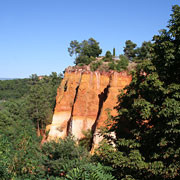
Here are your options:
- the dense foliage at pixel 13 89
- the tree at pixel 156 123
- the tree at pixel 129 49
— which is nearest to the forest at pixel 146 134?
the tree at pixel 156 123

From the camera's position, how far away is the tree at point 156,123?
276 inches

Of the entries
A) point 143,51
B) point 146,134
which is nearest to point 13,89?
point 143,51

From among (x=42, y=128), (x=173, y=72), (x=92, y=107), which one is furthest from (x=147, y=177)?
(x=42, y=128)

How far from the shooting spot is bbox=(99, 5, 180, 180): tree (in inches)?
276

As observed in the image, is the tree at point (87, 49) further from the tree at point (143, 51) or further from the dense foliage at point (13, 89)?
the dense foliage at point (13, 89)

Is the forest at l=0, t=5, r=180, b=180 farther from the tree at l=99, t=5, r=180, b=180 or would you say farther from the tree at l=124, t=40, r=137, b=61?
the tree at l=124, t=40, r=137, b=61

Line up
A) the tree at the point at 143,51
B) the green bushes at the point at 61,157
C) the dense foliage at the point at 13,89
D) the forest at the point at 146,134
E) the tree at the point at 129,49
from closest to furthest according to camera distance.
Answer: the forest at the point at 146,134
the green bushes at the point at 61,157
the tree at the point at 143,51
the tree at the point at 129,49
the dense foliage at the point at 13,89

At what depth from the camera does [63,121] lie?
72.6 ft

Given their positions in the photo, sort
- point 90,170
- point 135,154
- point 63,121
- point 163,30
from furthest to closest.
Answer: point 63,121 → point 163,30 → point 135,154 → point 90,170

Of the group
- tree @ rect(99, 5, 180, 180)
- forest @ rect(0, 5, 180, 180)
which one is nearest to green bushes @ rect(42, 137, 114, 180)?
forest @ rect(0, 5, 180, 180)

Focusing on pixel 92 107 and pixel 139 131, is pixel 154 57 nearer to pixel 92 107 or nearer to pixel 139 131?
pixel 139 131

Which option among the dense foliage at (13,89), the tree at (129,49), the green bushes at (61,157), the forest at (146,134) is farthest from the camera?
the dense foliage at (13,89)

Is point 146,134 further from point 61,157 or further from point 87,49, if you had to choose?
point 87,49

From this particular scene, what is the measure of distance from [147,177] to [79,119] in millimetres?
10992
